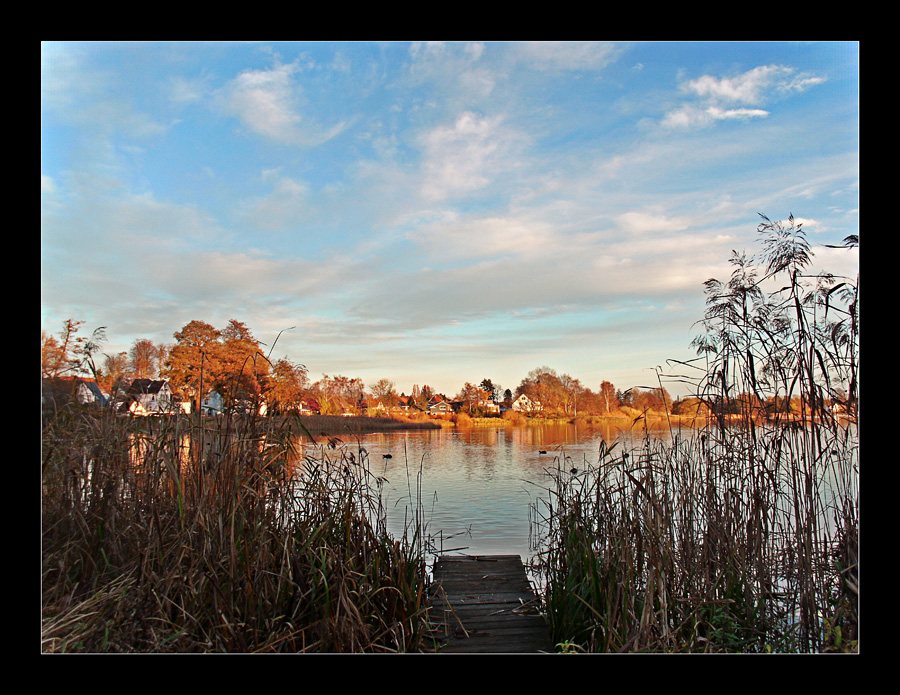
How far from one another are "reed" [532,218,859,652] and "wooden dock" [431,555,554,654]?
→ 207mm

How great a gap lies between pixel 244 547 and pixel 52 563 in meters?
1.01

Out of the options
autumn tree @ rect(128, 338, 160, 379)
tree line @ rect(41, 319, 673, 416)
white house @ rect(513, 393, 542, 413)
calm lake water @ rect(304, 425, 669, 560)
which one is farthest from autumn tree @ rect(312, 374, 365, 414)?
white house @ rect(513, 393, 542, 413)

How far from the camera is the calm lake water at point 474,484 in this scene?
4.48 m

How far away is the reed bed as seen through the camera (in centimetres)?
245

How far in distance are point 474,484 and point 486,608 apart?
4851 millimetres

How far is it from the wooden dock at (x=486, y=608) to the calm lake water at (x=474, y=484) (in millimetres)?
322

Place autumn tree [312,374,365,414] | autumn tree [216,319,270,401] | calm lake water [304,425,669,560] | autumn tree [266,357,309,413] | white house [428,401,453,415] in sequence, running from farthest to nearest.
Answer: white house [428,401,453,415] → calm lake water [304,425,669,560] → autumn tree [312,374,365,414] → autumn tree [266,357,309,413] → autumn tree [216,319,270,401]

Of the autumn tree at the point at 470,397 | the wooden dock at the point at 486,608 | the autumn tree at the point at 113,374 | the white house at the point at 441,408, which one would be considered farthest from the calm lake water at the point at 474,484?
the autumn tree at the point at 470,397

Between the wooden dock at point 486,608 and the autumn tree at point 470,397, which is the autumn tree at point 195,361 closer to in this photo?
the wooden dock at point 486,608

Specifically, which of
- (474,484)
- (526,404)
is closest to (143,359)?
(474,484)

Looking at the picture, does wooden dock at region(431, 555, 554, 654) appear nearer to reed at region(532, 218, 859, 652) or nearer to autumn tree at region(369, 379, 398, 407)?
reed at region(532, 218, 859, 652)
